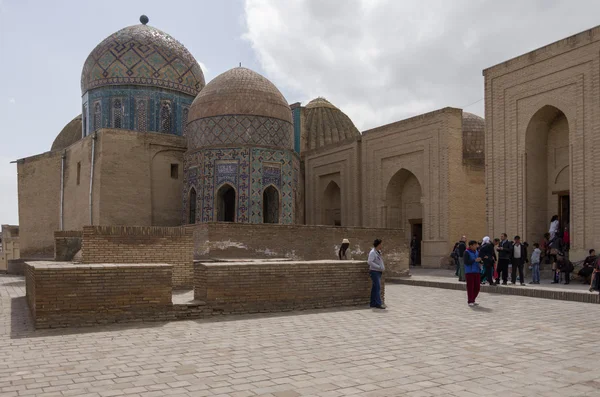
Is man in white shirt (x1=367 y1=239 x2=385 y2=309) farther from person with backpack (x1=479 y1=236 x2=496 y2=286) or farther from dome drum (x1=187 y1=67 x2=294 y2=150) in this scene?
dome drum (x1=187 y1=67 x2=294 y2=150)

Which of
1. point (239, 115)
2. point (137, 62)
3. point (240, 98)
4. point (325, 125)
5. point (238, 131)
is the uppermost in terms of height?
point (137, 62)

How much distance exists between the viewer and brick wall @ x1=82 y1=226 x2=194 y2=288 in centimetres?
952

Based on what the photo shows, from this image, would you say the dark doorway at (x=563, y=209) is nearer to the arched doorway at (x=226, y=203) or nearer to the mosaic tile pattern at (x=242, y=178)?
the mosaic tile pattern at (x=242, y=178)

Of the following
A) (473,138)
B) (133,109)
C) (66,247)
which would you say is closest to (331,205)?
(473,138)

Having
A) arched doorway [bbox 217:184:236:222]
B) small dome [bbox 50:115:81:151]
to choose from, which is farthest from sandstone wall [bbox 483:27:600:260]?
small dome [bbox 50:115:81:151]

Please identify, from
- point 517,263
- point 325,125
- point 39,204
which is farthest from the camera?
point 325,125

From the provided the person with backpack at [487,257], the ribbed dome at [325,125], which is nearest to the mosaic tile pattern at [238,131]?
the ribbed dome at [325,125]

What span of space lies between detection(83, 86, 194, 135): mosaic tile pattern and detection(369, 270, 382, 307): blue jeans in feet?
46.7

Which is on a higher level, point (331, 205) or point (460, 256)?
point (331, 205)

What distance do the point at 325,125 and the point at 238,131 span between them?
985 cm

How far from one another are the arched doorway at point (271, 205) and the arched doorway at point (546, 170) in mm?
7062

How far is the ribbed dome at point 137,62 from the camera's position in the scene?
800 inches

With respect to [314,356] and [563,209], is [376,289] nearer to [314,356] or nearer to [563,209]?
[314,356]

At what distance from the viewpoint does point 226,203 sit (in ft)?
60.5
